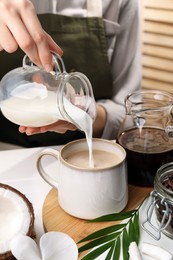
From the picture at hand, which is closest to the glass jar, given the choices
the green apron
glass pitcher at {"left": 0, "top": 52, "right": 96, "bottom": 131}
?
glass pitcher at {"left": 0, "top": 52, "right": 96, "bottom": 131}

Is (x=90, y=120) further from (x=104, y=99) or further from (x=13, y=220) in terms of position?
(x=104, y=99)

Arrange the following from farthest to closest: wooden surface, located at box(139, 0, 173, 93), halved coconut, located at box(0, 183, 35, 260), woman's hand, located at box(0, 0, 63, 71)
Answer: wooden surface, located at box(139, 0, 173, 93) → woman's hand, located at box(0, 0, 63, 71) → halved coconut, located at box(0, 183, 35, 260)

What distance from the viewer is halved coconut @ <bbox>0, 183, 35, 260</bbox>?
0.61m

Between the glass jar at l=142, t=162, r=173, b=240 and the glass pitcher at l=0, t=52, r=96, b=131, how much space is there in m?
0.15

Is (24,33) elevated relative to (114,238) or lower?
elevated

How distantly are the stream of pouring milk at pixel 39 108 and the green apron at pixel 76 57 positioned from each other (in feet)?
1.16

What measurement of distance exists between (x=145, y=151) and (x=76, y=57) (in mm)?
442

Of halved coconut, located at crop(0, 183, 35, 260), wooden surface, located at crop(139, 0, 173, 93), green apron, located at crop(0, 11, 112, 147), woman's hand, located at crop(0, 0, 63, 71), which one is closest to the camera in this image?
halved coconut, located at crop(0, 183, 35, 260)

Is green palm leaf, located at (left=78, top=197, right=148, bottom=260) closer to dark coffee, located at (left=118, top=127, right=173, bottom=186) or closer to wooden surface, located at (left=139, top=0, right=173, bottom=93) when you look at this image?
dark coffee, located at (left=118, top=127, right=173, bottom=186)

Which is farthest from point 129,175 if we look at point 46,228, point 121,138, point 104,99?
point 104,99

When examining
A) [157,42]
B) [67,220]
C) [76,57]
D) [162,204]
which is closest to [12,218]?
[67,220]

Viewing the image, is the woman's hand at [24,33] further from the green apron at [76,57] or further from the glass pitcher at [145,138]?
the green apron at [76,57]

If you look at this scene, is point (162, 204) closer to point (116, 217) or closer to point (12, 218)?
point (116, 217)

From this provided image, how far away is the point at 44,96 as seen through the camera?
740mm
